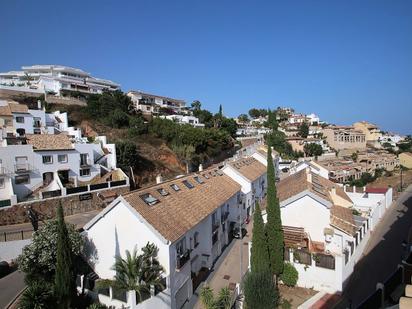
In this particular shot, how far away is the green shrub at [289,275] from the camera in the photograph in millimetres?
19906

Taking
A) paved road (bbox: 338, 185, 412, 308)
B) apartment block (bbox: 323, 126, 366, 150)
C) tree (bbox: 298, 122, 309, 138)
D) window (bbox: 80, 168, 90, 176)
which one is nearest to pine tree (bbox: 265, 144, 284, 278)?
paved road (bbox: 338, 185, 412, 308)

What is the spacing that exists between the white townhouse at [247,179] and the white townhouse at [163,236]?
1101 cm

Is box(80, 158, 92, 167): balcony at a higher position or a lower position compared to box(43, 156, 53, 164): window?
lower

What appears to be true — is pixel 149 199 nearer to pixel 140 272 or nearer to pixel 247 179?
pixel 140 272

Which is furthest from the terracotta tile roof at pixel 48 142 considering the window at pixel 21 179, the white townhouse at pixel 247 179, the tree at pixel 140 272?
the tree at pixel 140 272

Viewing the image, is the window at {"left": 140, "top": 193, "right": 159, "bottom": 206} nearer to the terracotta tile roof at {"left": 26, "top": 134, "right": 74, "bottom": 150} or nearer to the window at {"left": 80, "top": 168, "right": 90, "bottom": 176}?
the window at {"left": 80, "top": 168, "right": 90, "bottom": 176}

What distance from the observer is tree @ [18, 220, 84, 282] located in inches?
685

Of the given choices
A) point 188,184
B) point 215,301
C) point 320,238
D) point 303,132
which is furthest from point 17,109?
point 303,132

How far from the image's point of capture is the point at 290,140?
318 ft

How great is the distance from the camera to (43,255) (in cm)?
1755

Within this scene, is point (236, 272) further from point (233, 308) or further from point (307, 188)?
point (307, 188)

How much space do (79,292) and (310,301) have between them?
1448 cm

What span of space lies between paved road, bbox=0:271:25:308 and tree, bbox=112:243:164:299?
8219 mm

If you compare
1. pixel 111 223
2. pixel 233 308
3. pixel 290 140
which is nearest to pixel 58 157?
pixel 111 223
